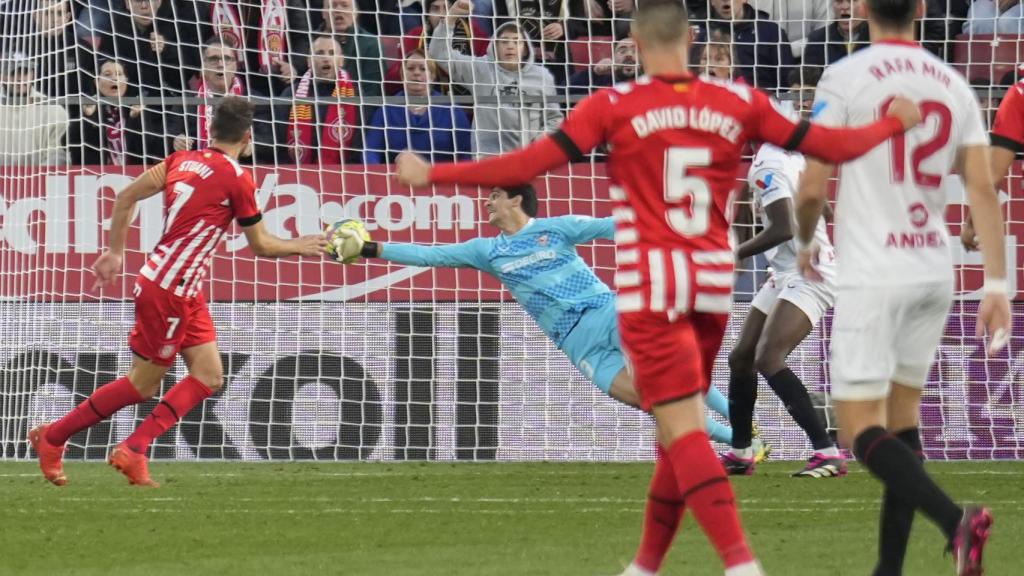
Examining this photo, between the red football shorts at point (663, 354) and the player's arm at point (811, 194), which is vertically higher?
the player's arm at point (811, 194)

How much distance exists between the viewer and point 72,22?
38.6ft

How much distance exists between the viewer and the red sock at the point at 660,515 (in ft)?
17.5

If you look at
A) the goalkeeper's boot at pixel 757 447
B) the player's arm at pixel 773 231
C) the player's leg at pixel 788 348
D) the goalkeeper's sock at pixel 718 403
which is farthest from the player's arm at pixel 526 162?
the goalkeeper's boot at pixel 757 447

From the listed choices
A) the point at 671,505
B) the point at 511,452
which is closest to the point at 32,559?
the point at 671,505

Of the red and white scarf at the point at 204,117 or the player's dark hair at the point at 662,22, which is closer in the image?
the player's dark hair at the point at 662,22

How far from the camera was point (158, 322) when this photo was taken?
30.7 feet

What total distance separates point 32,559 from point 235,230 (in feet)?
18.7

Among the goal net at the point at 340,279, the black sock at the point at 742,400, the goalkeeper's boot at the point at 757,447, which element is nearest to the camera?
the black sock at the point at 742,400

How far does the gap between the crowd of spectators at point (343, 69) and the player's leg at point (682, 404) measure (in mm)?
6967

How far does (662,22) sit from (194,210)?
477cm

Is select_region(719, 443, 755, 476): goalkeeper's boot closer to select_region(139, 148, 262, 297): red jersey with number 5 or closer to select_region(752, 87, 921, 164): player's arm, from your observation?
select_region(139, 148, 262, 297): red jersey with number 5

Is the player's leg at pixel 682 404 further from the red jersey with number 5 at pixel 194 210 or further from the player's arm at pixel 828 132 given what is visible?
the red jersey with number 5 at pixel 194 210

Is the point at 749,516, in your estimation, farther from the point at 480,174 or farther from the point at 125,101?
the point at 125,101

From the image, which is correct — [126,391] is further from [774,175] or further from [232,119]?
[774,175]
